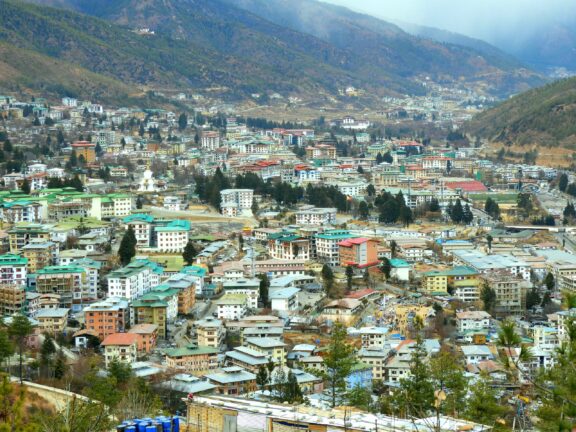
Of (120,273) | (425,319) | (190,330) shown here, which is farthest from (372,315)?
(120,273)

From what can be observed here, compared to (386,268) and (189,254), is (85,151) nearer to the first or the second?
(189,254)

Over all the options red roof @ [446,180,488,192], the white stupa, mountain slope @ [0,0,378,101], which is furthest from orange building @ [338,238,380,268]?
mountain slope @ [0,0,378,101]

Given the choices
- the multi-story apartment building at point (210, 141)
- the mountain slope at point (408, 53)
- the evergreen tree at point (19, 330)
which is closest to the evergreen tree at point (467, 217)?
the multi-story apartment building at point (210, 141)

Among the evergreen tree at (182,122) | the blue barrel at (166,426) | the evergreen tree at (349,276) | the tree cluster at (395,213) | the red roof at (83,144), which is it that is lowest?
the evergreen tree at (349,276)

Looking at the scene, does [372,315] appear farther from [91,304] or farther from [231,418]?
[231,418]

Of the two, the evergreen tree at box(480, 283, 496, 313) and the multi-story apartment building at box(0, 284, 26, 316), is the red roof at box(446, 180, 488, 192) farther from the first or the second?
the multi-story apartment building at box(0, 284, 26, 316)

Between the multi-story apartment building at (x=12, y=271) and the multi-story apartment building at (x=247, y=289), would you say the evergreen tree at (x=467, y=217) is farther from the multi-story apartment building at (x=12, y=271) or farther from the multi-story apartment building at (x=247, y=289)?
the multi-story apartment building at (x=12, y=271)
